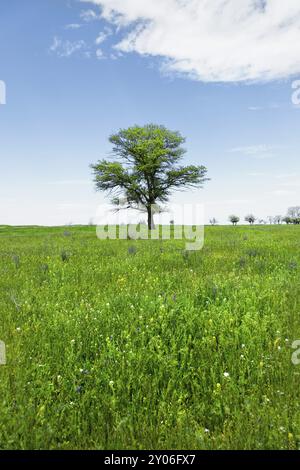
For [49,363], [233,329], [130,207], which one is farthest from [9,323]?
[130,207]

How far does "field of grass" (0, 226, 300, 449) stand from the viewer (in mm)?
2783

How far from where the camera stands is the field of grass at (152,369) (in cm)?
278

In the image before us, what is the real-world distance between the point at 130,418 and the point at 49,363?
4.26 feet

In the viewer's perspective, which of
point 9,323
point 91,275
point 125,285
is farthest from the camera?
point 91,275

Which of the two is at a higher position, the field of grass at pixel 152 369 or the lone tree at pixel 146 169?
the lone tree at pixel 146 169

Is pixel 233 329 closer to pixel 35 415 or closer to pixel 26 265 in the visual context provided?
pixel 35 415

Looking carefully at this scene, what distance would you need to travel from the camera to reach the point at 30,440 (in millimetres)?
2705

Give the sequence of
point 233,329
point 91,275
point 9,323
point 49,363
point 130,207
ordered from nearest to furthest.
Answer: point 49,363 < point 233,329 < point 9,323 < point 91,275 < point 130,207

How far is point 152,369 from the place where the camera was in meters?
3.63

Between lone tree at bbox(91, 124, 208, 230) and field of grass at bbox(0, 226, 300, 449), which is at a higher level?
lone tree at bbox(91, 124, 208, 230)

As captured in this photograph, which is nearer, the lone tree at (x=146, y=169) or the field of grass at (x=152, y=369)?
the field of grass at (x=152, y=369)

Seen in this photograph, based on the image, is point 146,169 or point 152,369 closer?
point 152,369

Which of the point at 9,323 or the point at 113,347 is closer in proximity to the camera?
the point at 113,347

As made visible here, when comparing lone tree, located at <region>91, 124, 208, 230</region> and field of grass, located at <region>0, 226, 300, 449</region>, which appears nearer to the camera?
field of grass, located at <region>0, 226, 300, 449</region>
